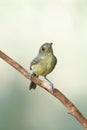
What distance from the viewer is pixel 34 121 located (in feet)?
10.9

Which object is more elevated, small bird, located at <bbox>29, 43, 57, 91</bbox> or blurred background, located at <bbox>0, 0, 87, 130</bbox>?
small bird, located at <bbox>29, 43, 57, 91</bbox>

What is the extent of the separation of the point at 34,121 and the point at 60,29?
646mm

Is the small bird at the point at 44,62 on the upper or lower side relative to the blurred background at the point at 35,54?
upper

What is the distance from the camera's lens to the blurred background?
3.34 metres

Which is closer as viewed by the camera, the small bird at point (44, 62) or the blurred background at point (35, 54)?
the small bird at point (44, 62)

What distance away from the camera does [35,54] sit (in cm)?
328

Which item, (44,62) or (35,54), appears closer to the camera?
(44,62)

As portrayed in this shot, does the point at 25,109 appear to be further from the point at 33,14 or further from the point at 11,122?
the point at 33,14

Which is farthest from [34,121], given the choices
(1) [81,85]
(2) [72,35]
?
(2) [72,35]

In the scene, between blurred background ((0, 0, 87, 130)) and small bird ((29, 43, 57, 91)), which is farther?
blurred background ((0, 0, 87, 130))

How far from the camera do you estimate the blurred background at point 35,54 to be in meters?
3.34

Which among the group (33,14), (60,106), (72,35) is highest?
(33,14)

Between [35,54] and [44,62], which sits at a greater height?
[44,62]

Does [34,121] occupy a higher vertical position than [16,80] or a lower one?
lower
